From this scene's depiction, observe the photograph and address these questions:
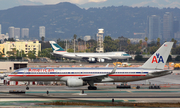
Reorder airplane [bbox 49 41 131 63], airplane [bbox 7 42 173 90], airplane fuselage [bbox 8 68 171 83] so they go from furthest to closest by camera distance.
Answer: airplane [bbox 49 41 131 63] → airplane fuselage [bbox 8 68 171 83] → airplane [bbox 7 42 173 90]

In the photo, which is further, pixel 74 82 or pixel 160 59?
pixel 160 59

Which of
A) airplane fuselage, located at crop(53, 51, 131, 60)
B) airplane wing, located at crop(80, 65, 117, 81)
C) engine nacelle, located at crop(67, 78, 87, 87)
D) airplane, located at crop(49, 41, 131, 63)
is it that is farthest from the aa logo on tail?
airplane fuselage, located at crop(53, 51, 131, 60)

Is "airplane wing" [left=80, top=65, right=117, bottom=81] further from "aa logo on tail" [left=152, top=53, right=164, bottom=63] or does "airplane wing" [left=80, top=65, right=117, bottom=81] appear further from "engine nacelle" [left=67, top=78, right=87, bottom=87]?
"aa logo on tail" [left=152, top=53, right=164, bottom=63]

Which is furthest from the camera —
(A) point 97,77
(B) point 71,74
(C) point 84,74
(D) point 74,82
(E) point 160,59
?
(E) point 160,59

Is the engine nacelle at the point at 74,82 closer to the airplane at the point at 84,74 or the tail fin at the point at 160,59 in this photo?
the airplane at the point at 84,74

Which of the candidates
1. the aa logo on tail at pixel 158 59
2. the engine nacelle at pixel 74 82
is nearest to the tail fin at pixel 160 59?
the aa logo on tail at pixel 158 59

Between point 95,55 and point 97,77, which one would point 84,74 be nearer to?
point 97,77

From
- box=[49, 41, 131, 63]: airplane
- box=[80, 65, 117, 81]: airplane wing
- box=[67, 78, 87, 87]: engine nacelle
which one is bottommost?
box=[67, 78, 87, 87]: engine nacelle

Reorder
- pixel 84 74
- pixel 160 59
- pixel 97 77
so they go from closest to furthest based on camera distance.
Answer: pixel 97 77
pixel 84 74
pixel 160 59

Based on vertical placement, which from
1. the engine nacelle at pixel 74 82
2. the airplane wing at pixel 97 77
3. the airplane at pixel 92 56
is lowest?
the engine nacelle at pixel 74 82

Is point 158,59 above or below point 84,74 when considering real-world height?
above

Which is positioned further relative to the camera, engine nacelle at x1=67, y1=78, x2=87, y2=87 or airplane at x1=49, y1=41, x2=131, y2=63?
airplane at x1=49, y1=41, x2=131, y2=63

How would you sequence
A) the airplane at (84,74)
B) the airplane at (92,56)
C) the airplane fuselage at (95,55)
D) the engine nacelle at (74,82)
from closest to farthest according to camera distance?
the engine nacelle at (74,82) < the airplane at (84,74) < the airplane at (92,56) < the airplane fuselage at (95,55)

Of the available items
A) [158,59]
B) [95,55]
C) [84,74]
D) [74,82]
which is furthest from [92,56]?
[74,82]
